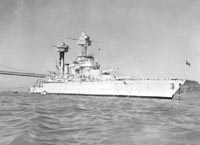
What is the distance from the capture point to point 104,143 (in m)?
5.88

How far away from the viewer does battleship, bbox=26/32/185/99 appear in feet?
135

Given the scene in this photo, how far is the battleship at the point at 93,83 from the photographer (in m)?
41.0

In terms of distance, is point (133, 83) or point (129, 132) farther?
point (133, 83)

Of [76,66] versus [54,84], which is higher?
[76,66]

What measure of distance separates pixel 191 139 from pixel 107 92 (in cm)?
4216

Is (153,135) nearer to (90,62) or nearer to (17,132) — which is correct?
(17,132)

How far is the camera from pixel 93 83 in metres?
51.2

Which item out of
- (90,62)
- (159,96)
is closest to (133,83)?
(159,96)

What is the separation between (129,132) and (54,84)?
196ft

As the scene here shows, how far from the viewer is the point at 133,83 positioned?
143ft

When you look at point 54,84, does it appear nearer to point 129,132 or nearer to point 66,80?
point 66,80

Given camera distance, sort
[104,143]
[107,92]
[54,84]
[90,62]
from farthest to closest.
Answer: [54,84], [90,62], [107,92], [104,143]

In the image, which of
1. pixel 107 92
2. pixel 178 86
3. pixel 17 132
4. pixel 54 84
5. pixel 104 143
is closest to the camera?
pixel 104 143

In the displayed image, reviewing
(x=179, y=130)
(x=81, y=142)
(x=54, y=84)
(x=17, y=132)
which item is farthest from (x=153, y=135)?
(x=54, y=84)
